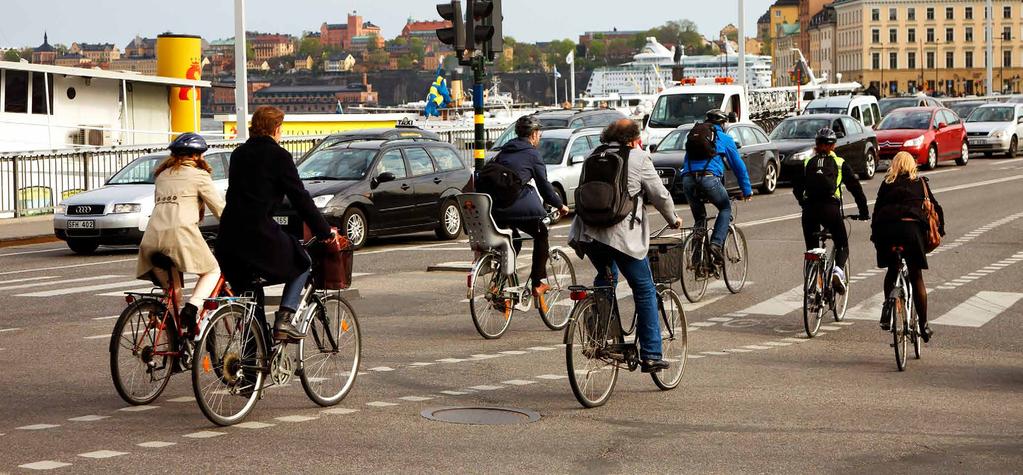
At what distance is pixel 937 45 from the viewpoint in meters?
190

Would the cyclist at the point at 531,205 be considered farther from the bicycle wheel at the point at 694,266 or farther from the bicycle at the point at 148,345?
the bicycle at the point at 148,345

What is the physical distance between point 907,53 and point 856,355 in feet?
609

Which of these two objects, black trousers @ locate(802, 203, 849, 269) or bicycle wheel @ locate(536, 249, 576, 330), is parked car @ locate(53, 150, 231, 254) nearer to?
bicycle wheel @ locate(536, 249, 576, 330)

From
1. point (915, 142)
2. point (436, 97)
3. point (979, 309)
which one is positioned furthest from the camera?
point (436, 97)

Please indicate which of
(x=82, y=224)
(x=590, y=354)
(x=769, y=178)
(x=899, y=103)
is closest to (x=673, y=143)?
(x=769, y=178)

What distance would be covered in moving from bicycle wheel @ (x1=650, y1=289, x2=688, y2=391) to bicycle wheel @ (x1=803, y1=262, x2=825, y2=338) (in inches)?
110

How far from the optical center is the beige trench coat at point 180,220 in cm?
955

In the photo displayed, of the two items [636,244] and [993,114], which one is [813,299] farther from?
[993,114]

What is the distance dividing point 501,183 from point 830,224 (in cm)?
282

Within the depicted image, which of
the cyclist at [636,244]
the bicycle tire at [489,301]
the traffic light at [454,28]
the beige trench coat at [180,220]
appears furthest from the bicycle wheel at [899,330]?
the traffic light at [454,28]

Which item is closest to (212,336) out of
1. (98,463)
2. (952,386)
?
(98,463)

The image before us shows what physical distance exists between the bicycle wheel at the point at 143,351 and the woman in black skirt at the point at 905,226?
514 cm

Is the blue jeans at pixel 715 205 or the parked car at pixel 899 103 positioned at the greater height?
the parked car at pixel 899 103

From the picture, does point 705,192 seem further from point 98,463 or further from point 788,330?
point 98,463
